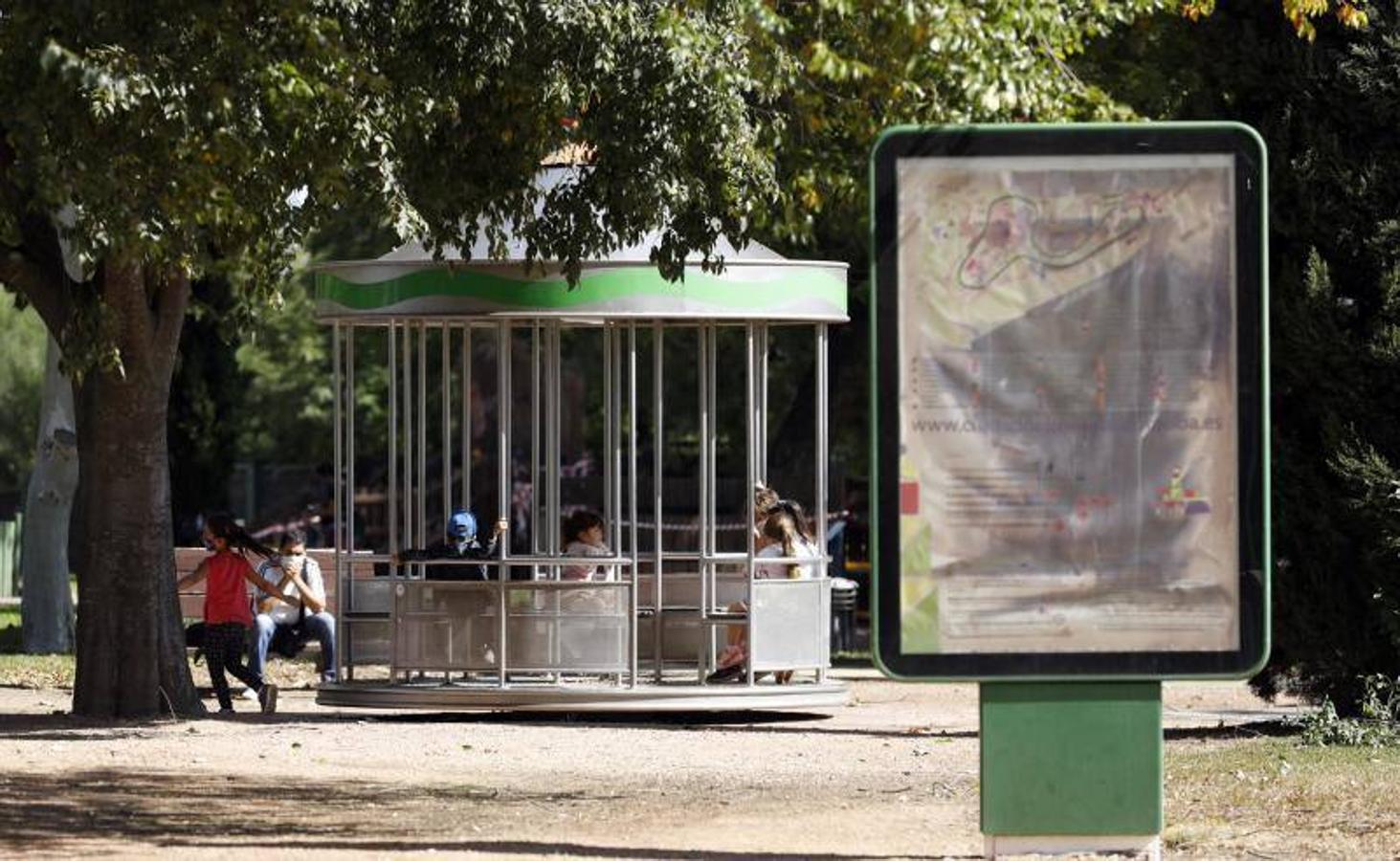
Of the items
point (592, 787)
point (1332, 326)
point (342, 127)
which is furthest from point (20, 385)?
point (592, 787)

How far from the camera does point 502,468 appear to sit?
17.8 m

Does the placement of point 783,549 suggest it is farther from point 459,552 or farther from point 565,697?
point 459,552

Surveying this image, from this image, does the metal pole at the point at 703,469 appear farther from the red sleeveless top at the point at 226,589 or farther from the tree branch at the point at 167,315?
the tree branch at the point at 167,315

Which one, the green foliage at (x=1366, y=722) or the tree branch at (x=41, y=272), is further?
the tree branch at (x=41, y=272)

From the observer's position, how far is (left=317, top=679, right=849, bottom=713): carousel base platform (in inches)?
680

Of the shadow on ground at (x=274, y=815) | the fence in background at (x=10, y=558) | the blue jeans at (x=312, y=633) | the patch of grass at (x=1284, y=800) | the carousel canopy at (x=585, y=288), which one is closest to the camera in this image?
the shadow on ground at (x=274, y=815)

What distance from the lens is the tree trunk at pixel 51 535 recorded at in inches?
1011

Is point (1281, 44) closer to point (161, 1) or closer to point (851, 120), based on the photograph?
point (851, 120)

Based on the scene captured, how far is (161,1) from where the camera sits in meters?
12.0

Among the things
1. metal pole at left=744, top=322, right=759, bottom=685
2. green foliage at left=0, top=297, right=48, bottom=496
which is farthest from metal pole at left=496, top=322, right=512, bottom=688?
green foliage at left=0, top=297, right=48, bottom=496

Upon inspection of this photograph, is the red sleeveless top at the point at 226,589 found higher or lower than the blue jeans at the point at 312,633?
higher

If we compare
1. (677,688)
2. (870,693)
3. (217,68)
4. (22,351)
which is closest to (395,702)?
(677,688)

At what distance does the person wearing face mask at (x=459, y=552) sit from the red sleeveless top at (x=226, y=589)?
49.3 inches

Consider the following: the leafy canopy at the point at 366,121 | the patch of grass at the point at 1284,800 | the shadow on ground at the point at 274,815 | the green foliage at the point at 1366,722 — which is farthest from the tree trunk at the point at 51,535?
the green foliage at the point at 1366,722
